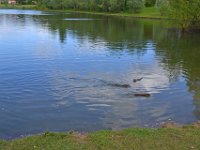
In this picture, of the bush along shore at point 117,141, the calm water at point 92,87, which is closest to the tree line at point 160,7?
the calm water at point 92,87

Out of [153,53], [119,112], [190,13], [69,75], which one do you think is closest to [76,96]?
[119,112]

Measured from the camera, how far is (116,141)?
1609 centimetres

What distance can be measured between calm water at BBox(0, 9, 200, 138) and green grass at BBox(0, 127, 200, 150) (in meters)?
3.14

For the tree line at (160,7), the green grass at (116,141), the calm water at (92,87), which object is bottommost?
the calm water at (92,87)

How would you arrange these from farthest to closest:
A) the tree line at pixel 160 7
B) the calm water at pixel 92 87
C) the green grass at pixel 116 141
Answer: the tree line at pixel 160 7 → the calm water at pixel 92 87 → the green grass at pixel 116 141

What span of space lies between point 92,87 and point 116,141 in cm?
1351

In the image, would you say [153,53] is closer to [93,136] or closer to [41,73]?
[41,73]

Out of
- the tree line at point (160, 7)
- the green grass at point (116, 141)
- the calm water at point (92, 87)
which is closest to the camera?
the green grass at point (116, 141)

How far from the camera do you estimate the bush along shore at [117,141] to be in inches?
610

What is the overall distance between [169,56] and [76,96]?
2347cm

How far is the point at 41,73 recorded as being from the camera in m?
34.5

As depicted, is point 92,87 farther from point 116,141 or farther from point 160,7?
point 160,7

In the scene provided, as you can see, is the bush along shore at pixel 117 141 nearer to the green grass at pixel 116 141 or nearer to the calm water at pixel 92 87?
the green grass at pixel 116 141

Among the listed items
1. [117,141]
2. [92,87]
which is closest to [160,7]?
[92,87]
